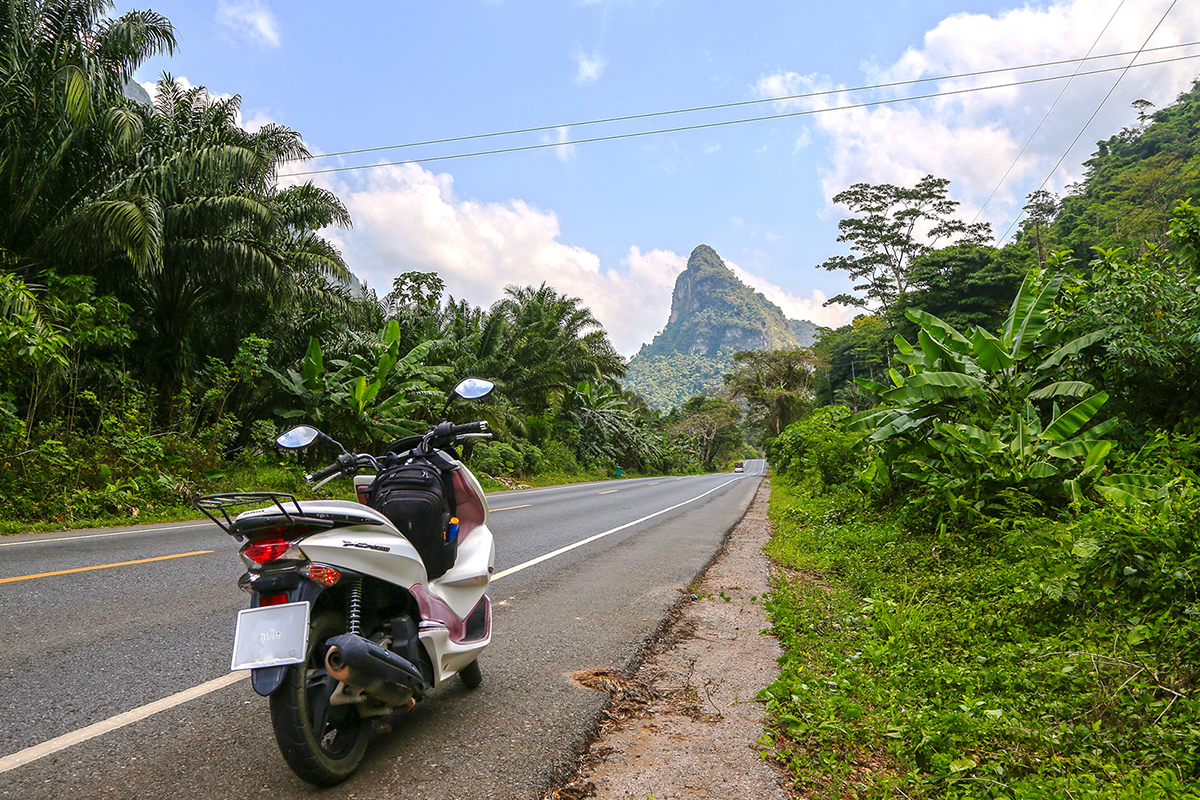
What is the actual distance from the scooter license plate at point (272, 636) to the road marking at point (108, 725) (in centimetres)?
110

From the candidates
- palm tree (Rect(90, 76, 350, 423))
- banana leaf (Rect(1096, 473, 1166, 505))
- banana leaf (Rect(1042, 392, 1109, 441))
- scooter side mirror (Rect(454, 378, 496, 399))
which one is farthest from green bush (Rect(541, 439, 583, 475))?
scooter side mirror (Rect(454, 378, 496, 399))

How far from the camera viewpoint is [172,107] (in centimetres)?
1614

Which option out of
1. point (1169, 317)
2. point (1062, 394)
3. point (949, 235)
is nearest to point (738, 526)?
point (1062, 394)

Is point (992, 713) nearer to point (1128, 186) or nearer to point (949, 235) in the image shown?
point (949, 235)

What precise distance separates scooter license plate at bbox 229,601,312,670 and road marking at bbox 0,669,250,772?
1.10 meters

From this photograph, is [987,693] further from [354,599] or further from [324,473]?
[324,473]

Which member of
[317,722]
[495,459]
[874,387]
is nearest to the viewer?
[317,722]

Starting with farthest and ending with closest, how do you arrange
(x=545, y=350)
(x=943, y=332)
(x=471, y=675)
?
(x=545, y=350)
(x=943, y=332)
(x=471, y=675)

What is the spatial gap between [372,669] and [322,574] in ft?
1.28

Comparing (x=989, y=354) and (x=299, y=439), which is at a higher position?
(x=989, y=354)

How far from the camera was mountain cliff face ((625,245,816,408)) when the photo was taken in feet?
468

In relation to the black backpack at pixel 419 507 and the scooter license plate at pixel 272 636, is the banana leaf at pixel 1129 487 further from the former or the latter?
the scooter license plate at pixel 272 636

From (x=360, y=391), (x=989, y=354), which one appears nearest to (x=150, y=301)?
(x=360, y=391)

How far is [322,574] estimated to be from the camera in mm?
2584
